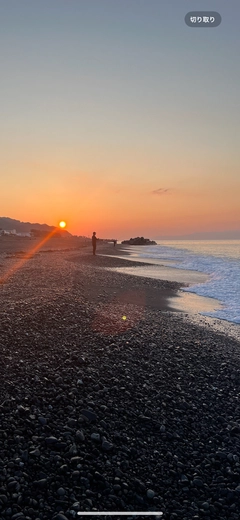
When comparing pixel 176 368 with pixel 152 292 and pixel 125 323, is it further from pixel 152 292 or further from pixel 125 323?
pixel 152 292

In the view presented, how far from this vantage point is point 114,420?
694cm

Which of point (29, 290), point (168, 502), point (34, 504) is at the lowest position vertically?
point (168, 502)

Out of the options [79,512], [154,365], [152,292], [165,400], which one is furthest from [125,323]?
[152,292]

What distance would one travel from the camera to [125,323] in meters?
13.5

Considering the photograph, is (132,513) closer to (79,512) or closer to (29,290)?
(79,512)

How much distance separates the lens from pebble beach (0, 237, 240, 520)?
17.1ft

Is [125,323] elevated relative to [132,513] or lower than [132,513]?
elevated

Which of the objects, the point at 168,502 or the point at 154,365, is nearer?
the point at 168,502

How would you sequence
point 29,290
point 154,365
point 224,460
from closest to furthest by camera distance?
point 224,460, point 154,365, point 29,290

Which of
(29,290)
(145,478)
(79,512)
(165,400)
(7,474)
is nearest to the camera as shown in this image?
(79,512)

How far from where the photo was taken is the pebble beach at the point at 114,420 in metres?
5.20

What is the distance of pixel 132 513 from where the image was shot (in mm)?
4957

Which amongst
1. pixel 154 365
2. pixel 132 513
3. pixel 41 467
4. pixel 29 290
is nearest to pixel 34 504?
pixel 41 467

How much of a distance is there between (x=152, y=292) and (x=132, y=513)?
1884 cm
